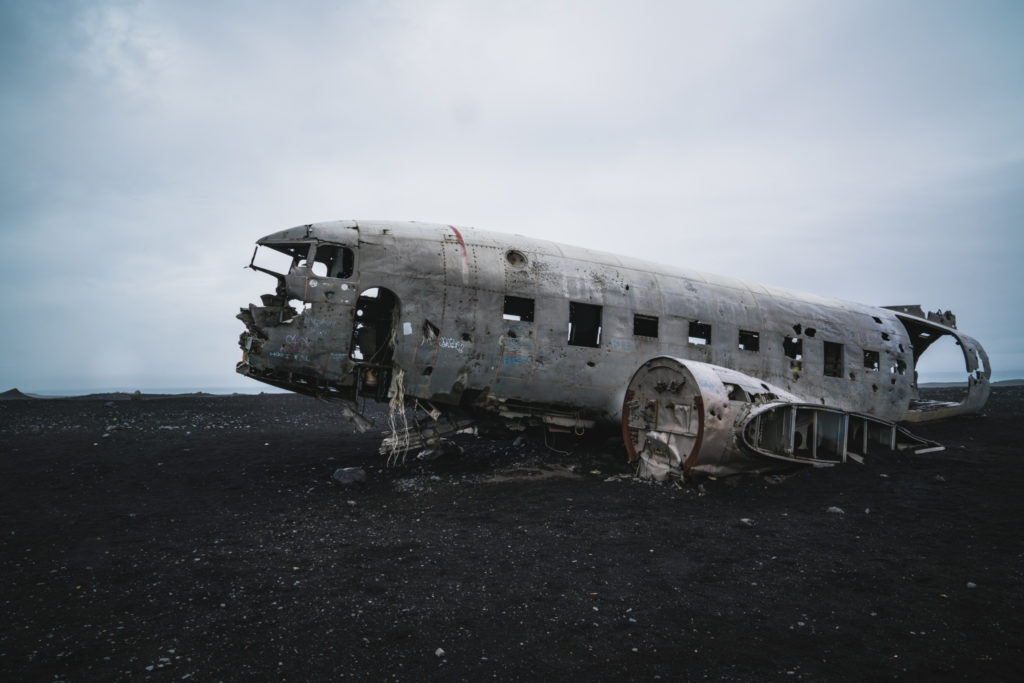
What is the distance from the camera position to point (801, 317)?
12977mm

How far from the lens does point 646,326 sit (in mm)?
11367

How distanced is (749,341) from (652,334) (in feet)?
10.6

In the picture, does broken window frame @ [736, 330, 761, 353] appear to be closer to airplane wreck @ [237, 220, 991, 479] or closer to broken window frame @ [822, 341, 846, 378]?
airplane wreck @ [237, 220, 991, 479]

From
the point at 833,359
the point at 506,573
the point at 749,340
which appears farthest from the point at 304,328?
the point at 833,359

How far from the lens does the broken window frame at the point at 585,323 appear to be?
35.1 ft

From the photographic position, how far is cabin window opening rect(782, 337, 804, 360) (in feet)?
41.9

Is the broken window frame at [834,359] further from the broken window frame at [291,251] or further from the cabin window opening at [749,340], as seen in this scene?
the broken window frame at [291,251]

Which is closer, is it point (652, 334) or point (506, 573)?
point (506, 573)

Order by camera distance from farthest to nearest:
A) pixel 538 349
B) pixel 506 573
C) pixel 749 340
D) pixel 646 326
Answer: pixel 749 340 → pixel 646 326 → pixel 538 349 → pixel 506 573

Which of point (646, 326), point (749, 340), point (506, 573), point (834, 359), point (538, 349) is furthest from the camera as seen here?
point (834, 359)

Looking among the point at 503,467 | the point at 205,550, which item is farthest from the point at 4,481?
the point at 503,467

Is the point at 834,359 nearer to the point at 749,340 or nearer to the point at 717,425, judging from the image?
the point at 749,340

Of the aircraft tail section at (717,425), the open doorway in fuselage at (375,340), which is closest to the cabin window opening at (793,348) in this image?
the aircraft tail section at (717,425)

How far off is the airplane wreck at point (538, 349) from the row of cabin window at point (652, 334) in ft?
0.17
